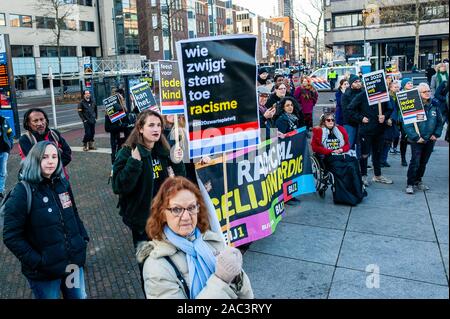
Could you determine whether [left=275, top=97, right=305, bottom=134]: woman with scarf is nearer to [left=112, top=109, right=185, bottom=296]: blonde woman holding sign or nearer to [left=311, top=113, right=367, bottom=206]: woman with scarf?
[left=311, top=113, right=367, bottom=206]: woman with scarf

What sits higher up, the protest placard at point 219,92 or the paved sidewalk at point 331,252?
the protest placard at point 219,92

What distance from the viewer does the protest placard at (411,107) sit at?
25.8 feet

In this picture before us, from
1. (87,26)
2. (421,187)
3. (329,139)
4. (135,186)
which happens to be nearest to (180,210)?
(135,186)

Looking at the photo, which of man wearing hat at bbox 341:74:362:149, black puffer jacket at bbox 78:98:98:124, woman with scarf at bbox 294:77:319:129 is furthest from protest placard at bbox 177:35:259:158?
black puffer jacket at bbox 78:98:98:124

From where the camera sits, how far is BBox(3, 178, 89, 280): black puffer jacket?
3.29m

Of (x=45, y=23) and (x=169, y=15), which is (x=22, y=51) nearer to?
(x=45, y=23)

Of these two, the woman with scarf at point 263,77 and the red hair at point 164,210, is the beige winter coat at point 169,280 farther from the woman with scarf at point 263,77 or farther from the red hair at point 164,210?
the woman with scarf at point 263,77

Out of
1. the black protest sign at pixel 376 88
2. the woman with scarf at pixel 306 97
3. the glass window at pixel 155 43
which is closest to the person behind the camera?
the black protest sign at pixel 376 88

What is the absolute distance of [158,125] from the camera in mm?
4281

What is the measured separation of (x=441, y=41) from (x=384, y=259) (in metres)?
56.1

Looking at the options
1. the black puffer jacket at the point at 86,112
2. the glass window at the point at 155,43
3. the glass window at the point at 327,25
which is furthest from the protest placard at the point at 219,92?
the glass window at the point at 155,43

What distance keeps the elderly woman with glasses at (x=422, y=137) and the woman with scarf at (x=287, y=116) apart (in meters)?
1.87

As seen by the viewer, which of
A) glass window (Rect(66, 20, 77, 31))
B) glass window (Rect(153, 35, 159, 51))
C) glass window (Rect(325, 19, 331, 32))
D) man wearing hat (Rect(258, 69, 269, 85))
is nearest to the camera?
man wearing hat (Rect(258, 69, 269, 85))

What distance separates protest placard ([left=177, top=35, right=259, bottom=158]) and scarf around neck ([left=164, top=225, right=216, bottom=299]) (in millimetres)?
1961
